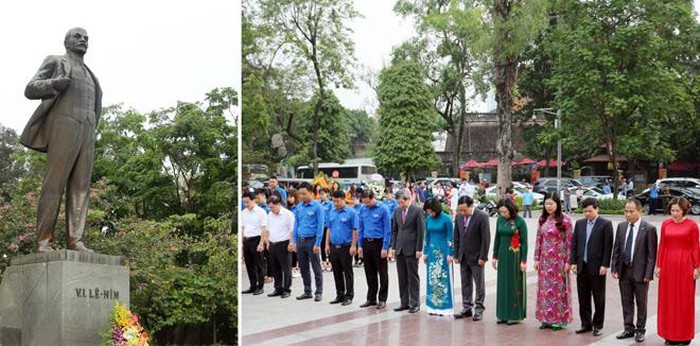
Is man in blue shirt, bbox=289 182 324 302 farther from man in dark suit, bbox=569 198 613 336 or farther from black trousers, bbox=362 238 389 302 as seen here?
man in dark suit, bbox=569 198 613 336

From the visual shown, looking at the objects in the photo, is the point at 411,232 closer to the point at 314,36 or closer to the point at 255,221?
the point at 255,221

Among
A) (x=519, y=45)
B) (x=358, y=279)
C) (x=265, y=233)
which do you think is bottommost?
(x=358, y=279)

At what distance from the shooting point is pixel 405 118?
43375 millimetres

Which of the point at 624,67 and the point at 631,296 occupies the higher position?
the point at 624,67

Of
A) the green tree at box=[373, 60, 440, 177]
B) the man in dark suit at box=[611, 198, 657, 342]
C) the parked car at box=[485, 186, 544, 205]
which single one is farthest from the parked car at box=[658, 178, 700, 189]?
the man in dark suit at box=[611, 198, 657, 342]

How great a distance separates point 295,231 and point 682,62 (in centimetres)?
2450

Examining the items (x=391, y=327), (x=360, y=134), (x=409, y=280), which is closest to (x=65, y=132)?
(x=391, y=327)

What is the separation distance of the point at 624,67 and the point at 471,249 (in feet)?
66.5

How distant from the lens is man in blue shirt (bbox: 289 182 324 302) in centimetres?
1149

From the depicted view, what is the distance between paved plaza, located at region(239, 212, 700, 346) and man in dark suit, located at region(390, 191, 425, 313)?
23cm

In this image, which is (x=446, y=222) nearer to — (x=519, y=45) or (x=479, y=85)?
(x=519, y=45)

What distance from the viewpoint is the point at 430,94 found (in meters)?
43.5

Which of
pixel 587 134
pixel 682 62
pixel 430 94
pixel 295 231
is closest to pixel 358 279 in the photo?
pixel 295 231

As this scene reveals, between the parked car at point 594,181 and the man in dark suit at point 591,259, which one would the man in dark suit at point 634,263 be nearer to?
the man in dark suit at point 591,259
